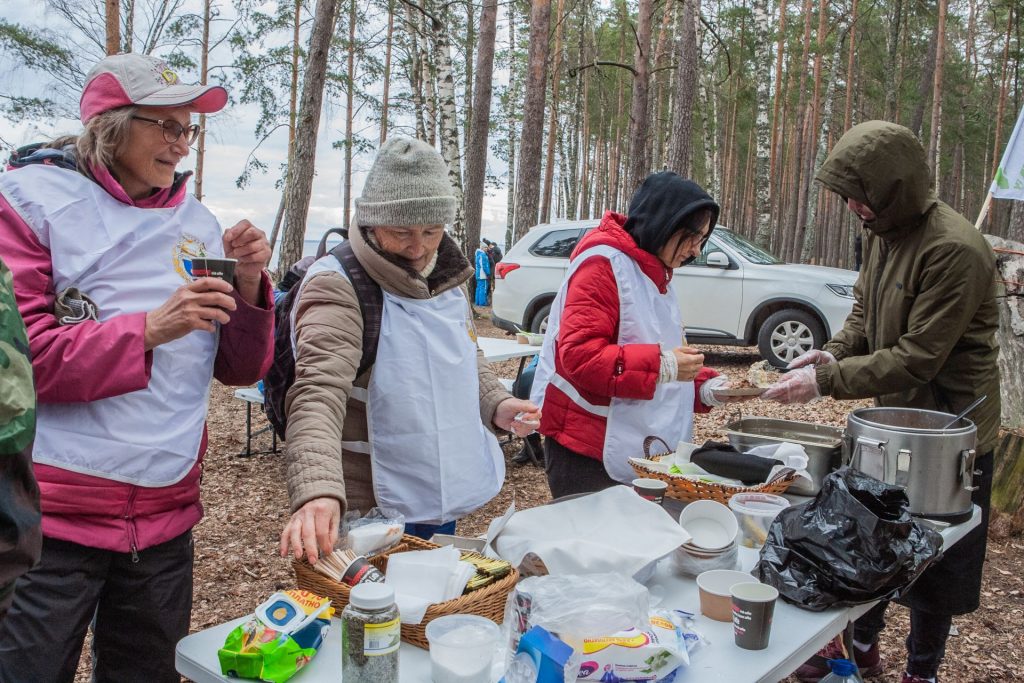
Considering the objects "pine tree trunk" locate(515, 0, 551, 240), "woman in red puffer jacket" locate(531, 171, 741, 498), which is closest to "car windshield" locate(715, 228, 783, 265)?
"pine tree trunk" locate(515, 0, 551, 240)

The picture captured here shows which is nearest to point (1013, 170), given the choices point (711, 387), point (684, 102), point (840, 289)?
point (840, 289)

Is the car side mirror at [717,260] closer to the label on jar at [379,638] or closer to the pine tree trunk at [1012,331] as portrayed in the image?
the pine tree trunk at [1012,331]

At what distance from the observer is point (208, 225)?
1.84 m

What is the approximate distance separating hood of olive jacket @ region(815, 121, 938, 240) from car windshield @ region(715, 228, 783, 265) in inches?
265

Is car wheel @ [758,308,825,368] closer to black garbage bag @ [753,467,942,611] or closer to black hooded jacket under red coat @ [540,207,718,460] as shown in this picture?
black hooded jacket under red coat @ [540,207,718,460]

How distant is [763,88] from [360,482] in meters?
16.1

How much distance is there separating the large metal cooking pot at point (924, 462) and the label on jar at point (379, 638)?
162 cm

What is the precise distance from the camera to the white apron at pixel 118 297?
157 centimetres

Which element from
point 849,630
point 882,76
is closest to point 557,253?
point 849,630

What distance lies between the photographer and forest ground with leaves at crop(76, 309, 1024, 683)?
338cm

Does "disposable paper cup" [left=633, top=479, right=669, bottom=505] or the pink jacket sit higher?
the pink jacket

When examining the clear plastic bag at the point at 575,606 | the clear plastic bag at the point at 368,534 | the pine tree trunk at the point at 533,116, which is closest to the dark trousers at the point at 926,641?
the clear plastic bag at the point at 575,606

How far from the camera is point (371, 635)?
1.19m

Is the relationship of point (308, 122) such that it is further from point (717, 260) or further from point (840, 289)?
point (840, 289)
